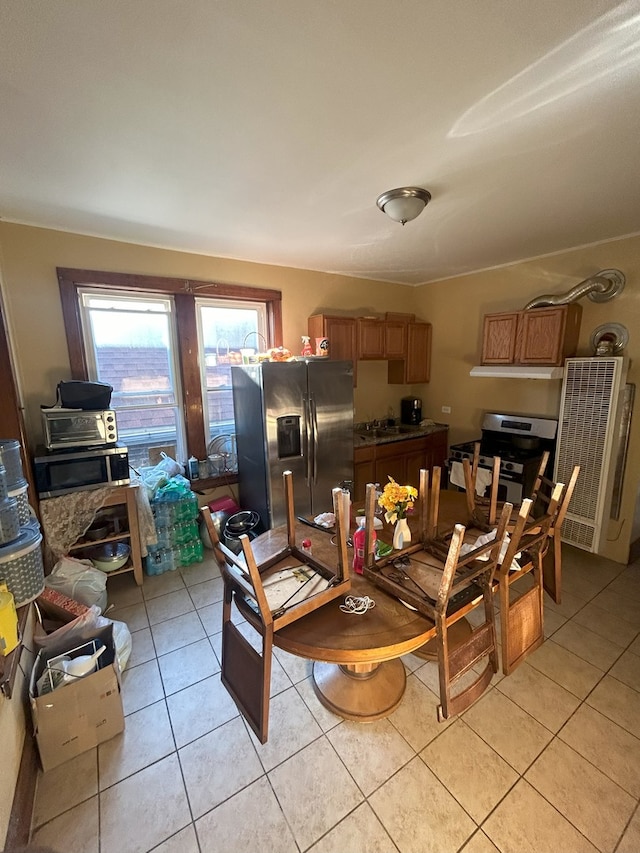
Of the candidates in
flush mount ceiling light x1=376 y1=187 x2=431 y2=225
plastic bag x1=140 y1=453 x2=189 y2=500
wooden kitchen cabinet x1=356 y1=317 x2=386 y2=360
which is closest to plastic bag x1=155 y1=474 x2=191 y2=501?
plastic bag x1=140 y1=453 x2=189 y2=500

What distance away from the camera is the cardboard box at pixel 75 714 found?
1.41 meters

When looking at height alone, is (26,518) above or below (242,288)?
below

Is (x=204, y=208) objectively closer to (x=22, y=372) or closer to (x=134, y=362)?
(x=134, y=362)

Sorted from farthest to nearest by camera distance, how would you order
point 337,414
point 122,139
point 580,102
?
point 337,414 → point 122,139 → point 580,102

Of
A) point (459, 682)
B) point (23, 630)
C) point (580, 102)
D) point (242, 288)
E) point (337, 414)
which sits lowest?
point (459, 682)

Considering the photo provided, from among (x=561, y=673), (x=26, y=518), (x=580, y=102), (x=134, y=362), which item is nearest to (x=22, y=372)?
(x=134, y=362)

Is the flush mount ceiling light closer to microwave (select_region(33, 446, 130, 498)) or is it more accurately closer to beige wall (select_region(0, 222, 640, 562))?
beige wall (select_region(0, 222, 640, 562))

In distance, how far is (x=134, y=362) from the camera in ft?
9.43

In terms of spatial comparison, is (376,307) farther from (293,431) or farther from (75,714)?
(75,714)

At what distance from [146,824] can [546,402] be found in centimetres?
388

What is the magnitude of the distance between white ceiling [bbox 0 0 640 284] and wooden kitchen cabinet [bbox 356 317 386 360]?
Answer: 4.57ft

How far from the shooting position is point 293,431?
2.97 metres

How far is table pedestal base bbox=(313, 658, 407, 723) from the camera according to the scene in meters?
1.66

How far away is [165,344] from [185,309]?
359mm
